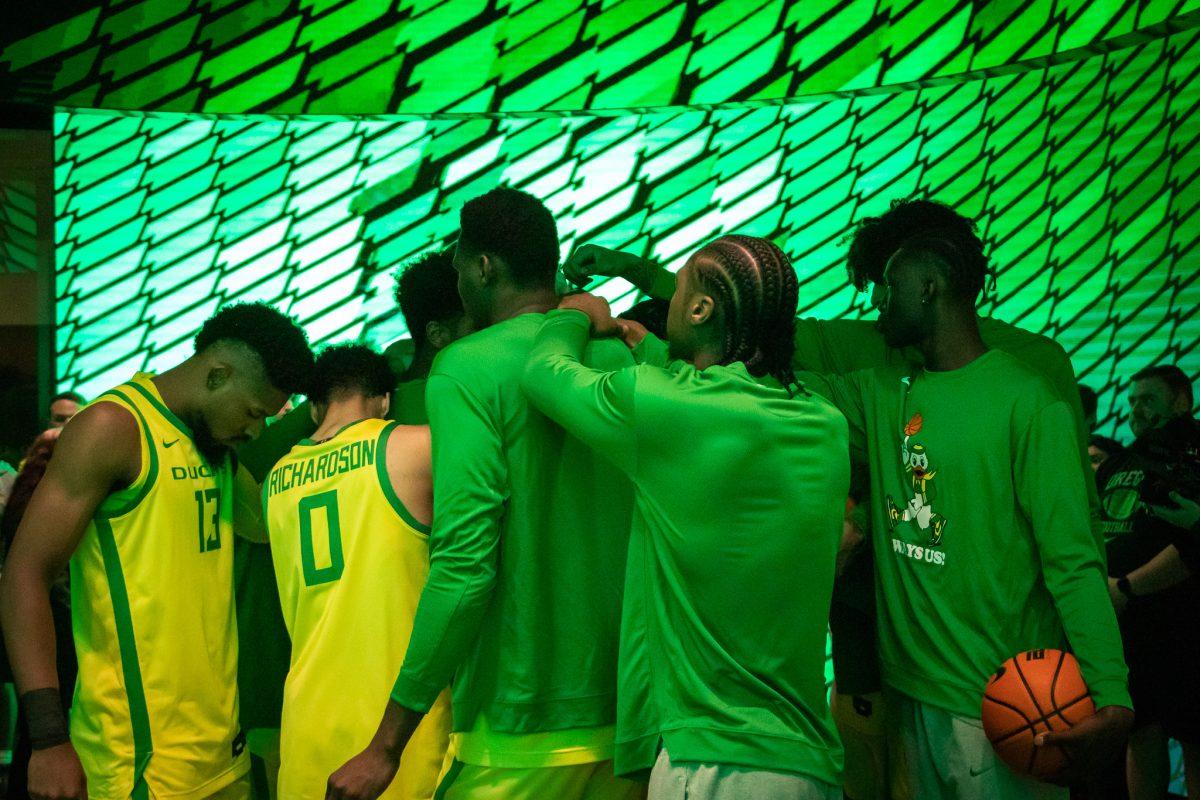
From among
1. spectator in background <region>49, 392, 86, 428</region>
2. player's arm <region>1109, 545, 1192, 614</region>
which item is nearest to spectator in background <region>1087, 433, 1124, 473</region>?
player's arm <region>1109, 545, 1192, 614</region>

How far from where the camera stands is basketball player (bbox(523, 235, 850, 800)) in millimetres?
1720

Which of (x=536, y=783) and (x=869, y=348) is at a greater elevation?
(x=869, y=348)

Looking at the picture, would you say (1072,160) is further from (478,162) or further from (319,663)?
(319,663)

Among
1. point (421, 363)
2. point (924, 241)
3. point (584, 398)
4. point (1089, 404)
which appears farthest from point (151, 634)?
point (1089, 404)

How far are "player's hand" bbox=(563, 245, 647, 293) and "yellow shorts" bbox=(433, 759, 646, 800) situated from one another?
96 cm

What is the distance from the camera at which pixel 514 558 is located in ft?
6.55

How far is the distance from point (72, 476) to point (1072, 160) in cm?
532

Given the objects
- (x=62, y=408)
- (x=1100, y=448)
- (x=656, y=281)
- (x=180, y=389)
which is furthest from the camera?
(x=62, y=408)

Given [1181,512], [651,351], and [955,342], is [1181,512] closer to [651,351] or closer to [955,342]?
[955,342]

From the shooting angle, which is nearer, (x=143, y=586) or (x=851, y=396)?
(x=143, y=586)

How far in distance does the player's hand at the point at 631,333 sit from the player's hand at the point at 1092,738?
107cm

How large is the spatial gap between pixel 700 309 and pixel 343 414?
955 mm

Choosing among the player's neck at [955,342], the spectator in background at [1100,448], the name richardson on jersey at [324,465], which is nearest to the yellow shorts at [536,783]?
the name richardson on jersey at [324,465]

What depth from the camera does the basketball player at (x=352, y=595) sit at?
7.13 feet
